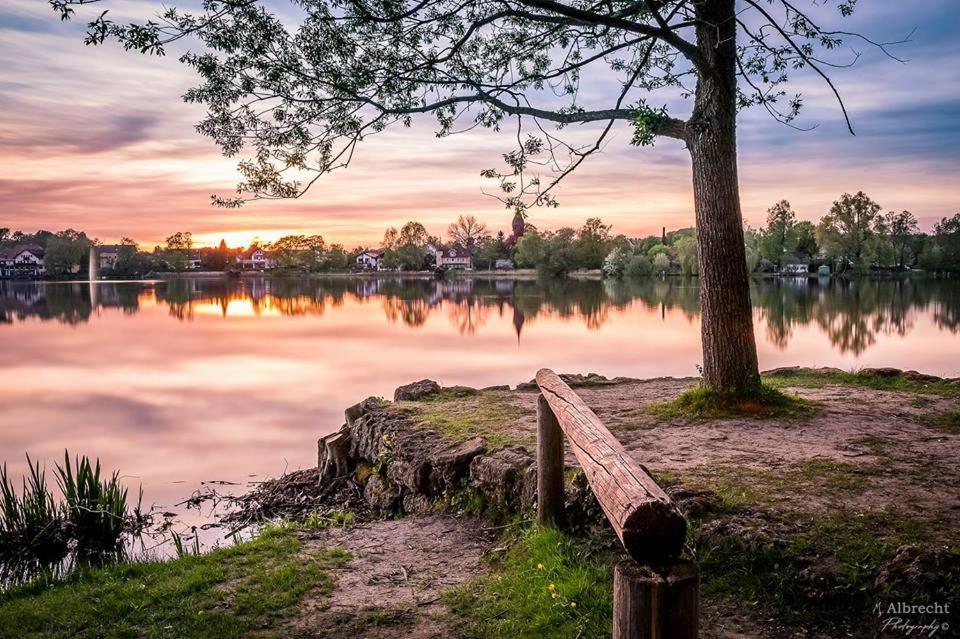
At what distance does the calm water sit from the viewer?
15.3 metres

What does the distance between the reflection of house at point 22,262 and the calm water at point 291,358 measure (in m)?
106

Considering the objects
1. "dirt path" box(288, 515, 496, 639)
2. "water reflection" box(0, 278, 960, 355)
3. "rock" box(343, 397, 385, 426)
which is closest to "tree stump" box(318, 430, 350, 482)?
"rock" box(343, 397, 385, 426)

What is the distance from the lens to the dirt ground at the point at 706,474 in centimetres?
506

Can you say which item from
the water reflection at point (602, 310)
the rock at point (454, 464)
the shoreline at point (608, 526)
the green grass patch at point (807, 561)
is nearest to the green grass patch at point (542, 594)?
the shoreline at point (608, 526)

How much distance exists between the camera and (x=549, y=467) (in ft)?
19.5

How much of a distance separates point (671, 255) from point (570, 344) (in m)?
82.7

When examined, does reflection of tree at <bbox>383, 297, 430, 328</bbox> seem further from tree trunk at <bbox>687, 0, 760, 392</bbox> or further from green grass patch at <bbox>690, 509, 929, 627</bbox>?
green grass patch at <bbox>690, 509, 929, 627</bbox>

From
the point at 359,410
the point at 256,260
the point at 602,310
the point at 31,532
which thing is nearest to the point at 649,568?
the point at 31,532

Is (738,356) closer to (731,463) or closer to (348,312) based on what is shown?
(731,463)

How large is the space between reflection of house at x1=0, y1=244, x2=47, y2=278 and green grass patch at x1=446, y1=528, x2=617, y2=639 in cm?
16396

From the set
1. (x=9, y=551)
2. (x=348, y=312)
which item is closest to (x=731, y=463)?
(x=9, y=551)

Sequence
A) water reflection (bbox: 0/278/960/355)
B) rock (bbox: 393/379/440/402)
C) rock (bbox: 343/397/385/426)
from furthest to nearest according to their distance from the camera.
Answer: water reflection (bbox: 0/278/960/355) → rock (bbox: 393/379/440/402) → rock (bbox: 343/397/385/426)

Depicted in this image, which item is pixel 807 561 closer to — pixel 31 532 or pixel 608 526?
pixel 608 526

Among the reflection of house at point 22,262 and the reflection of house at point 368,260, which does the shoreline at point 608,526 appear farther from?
the reflection of house at point 368,260
